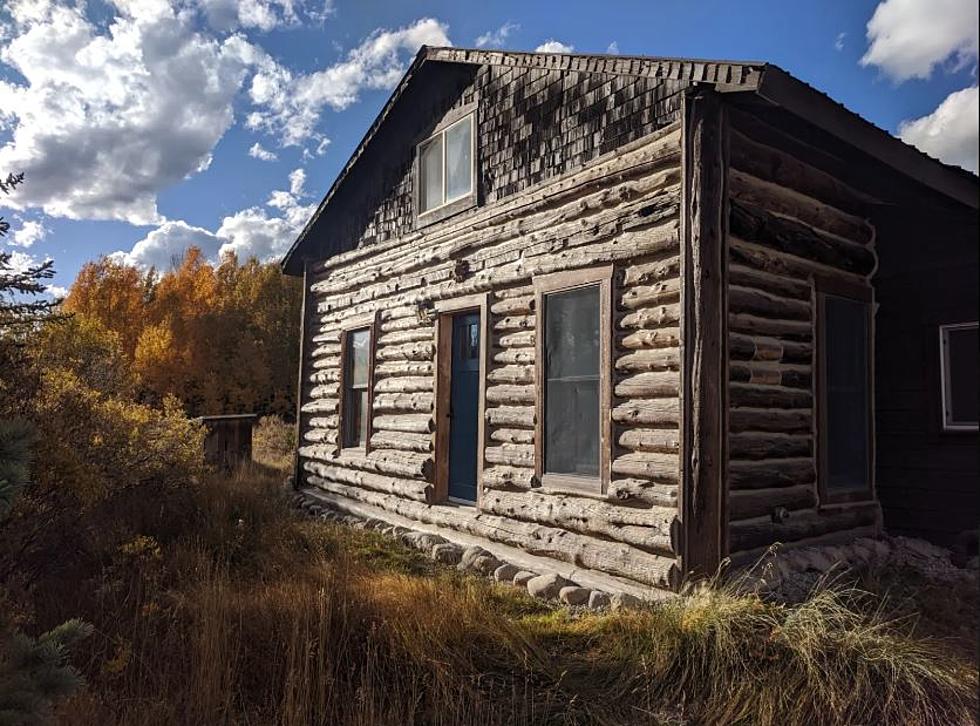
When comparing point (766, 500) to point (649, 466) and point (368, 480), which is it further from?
point (368, 480)

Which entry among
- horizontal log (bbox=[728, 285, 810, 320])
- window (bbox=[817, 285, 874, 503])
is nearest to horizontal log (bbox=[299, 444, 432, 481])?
horizontal log (bbox=[728, 285, 810, 320])

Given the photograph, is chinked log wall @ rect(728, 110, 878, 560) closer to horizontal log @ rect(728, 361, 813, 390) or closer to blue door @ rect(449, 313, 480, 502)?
horizontal log @ rect(728, 361, 813, 390)

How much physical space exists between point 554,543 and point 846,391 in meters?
3.71

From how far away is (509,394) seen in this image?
7.82 metres

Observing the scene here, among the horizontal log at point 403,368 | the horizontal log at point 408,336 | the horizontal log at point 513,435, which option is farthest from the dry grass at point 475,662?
the horizontal log at point 408,336

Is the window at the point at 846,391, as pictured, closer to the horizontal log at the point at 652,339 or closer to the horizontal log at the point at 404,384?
the horizontal log at the point at 652,339

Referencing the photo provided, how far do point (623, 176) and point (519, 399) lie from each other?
2673 millimetres

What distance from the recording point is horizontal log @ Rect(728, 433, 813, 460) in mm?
5992

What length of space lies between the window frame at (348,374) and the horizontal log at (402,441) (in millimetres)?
272

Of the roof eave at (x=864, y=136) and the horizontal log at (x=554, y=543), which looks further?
the horizontal log at (x=554, y=543)

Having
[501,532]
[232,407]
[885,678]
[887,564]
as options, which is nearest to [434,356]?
[501,532]

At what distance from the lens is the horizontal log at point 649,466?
19.2 ft

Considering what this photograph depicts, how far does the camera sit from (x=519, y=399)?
7660mm

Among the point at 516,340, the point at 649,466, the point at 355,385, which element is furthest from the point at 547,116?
the point at 355,385
